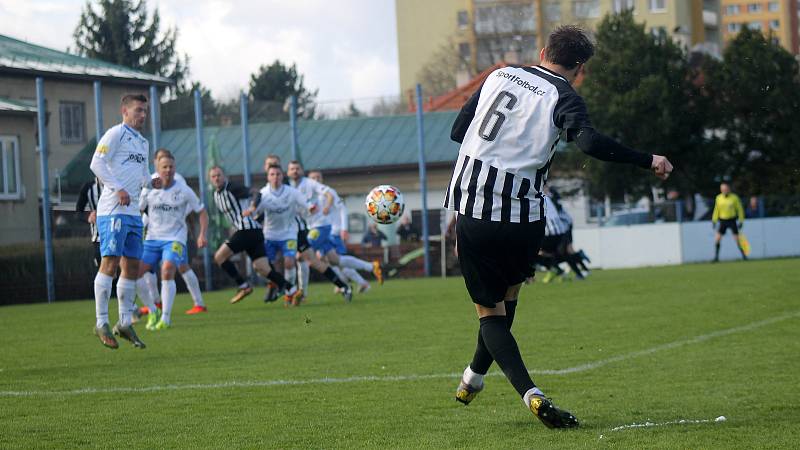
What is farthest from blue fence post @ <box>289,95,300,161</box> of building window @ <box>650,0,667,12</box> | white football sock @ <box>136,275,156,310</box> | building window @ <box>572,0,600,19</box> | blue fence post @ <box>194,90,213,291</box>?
building window @ <box>650,0,667,12</box>

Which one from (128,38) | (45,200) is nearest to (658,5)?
(128,38)

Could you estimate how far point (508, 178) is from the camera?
6.57 meters

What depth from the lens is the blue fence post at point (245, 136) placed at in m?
30.3

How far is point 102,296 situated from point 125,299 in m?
0.49

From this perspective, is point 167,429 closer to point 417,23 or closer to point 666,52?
point 666,52

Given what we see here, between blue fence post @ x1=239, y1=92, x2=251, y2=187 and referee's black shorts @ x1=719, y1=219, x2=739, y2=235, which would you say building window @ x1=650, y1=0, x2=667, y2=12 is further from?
blue fence post @ x1=239, y1=92, x2=251, y2=187

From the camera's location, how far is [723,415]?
653cm

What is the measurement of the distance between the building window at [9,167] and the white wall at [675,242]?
49.5ft

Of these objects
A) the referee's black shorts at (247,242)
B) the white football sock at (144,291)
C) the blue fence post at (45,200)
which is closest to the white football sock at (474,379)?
the white football sock at (144,291)

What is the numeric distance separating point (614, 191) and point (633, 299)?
83.4 feet

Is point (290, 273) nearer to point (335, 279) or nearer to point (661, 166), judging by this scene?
point (335, 279)

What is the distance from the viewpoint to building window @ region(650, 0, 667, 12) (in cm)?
8488

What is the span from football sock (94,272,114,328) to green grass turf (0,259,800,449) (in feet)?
1.15

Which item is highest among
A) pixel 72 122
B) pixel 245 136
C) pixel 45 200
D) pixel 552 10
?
pixel 552 10
